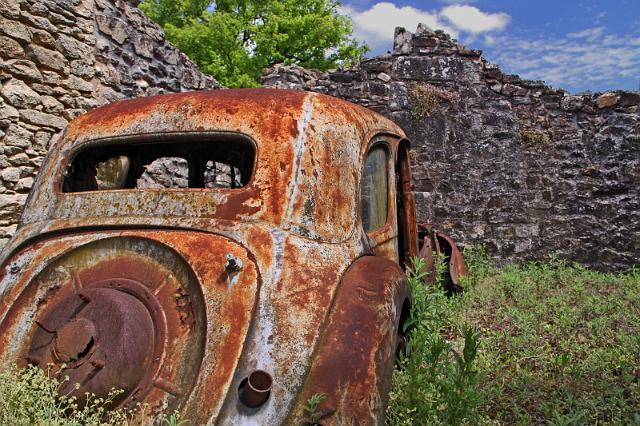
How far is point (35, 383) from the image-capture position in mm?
1902

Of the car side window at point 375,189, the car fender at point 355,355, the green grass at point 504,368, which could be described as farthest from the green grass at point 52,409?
the car side window at point 375,189

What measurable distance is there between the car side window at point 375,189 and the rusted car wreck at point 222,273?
0.05ft

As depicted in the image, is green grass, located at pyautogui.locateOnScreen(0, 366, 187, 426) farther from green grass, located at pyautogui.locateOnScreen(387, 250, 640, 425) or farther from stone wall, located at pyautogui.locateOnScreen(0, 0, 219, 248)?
stone wall, located at pyautogui.locateOnScreen(0, 0, 219, 248)

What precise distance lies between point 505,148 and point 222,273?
7161mm

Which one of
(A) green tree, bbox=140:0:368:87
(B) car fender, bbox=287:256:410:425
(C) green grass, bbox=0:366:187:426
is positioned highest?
(A) green tree, bbox=140:0:368:87

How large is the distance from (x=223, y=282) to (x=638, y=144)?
25.4ft

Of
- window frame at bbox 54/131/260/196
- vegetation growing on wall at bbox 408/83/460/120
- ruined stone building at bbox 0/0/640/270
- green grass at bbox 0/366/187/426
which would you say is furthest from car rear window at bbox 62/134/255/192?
vegetation growing on wall at bbox 408/83/460/120

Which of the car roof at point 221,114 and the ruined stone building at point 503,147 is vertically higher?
the ruined stone building at point 503,147

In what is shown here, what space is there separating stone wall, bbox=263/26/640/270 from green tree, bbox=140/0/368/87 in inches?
462

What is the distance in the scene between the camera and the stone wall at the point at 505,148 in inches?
319

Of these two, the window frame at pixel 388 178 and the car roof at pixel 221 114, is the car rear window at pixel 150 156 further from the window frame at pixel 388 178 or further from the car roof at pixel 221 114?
the window frame at pixel 388 178

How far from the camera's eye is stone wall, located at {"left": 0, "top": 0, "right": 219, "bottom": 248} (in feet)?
16.8

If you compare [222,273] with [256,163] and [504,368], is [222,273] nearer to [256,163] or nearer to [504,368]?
[256,163]

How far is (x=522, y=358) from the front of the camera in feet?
11.8
